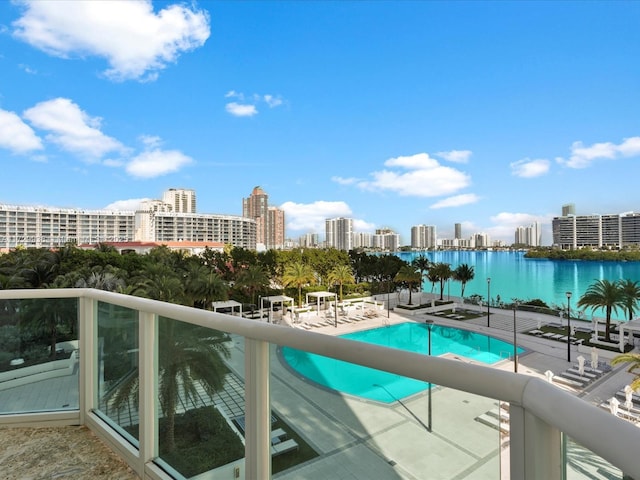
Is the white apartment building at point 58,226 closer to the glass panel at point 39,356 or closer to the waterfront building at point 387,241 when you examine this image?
the waterfront building at point 387,241

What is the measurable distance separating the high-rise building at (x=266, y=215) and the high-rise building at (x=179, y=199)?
18.0m

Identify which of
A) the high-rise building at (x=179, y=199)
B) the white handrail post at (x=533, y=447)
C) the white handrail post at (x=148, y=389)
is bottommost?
the white handrail post at (x=148, y=389)

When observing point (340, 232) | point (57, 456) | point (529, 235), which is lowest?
point (57, 456)

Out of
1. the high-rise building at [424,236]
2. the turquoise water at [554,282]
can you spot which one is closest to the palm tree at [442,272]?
the turquoise water at [554,282]

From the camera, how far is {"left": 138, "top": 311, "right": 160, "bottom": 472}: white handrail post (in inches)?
80.5

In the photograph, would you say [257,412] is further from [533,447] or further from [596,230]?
[596,230]

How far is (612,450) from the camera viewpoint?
546 millimetres

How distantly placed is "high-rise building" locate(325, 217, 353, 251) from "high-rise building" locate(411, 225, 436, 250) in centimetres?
3388

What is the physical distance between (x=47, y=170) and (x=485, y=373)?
89161 mm

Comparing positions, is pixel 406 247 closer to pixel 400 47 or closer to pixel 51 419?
pixel 400 47

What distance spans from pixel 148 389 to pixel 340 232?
114m

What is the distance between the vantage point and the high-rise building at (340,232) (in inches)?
4513

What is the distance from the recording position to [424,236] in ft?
445

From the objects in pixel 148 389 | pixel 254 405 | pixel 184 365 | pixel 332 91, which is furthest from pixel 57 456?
pixel 332 91
